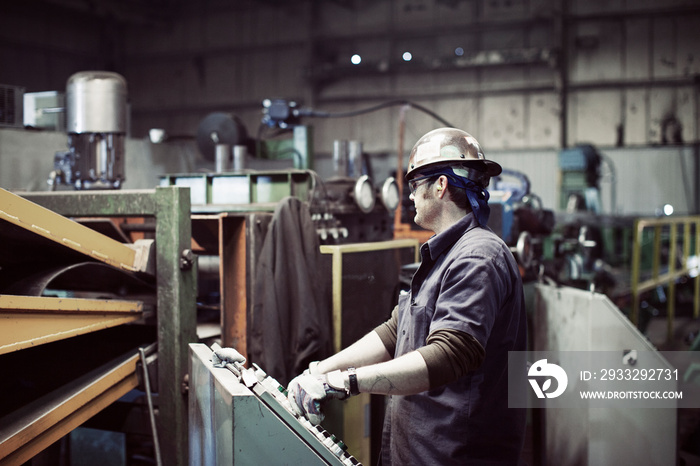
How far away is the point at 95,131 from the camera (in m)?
3.64

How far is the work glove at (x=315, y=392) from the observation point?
5.69 ft

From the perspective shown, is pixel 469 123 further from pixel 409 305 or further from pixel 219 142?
pixel 409 305

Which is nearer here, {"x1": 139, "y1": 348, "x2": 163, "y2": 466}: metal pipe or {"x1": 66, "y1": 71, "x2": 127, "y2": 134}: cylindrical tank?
{"x1": 139, "y1": 348, "x2": 163, "y2": 466}: metal pipe

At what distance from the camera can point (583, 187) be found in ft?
28.3

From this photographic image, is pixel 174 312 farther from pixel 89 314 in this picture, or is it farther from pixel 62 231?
pixel 62 231

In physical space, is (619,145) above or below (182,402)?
above

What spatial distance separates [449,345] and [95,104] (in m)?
2.76

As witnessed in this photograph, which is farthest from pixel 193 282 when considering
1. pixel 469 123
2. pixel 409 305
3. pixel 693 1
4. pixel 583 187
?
pixel 693 1

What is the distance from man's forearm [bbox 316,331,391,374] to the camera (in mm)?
2178

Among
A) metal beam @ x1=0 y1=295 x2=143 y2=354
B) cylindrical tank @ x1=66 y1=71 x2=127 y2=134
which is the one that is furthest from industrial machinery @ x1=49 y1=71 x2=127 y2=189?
metal beam @ x1=0 y1=295 x2=143 y2=354

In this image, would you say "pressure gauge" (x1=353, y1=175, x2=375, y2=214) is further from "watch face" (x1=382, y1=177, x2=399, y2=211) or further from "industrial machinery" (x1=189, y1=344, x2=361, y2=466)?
"industrial machinery" (x1=189, y1=344, x2=361, y2=466)

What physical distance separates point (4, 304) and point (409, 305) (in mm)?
1252

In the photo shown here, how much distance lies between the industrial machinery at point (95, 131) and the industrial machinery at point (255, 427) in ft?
7.10

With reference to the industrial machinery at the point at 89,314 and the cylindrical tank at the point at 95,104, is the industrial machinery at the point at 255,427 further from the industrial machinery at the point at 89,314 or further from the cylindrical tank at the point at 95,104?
the cylindrical tank at the point at 95,104
